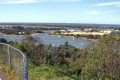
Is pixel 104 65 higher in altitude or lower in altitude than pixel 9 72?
lower

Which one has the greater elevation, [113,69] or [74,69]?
[113,69]

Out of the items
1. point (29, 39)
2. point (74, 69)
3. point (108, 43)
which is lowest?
point (74, 69)

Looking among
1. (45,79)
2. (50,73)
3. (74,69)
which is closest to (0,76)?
(45,79)

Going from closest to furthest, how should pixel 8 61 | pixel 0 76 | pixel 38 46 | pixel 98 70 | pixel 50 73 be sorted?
pixel 0 76 < pixel 8 61 < pixel 50 73 < pixel 98 70 < pixel 38 46

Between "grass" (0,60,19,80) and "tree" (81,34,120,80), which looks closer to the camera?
"grass" (0,60,19,80)

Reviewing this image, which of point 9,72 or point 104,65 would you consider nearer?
point 9,72

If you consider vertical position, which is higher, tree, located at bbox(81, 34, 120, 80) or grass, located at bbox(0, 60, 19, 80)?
grass, located at bbox(0, 60, 19, 80)

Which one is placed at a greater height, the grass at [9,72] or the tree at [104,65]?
the grass at [9,72]

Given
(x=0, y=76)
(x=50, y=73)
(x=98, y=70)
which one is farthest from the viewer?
(x=98, y=70)

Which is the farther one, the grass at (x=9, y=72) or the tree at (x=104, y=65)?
the tree at (x=104, y=65)

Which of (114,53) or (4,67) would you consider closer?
(4,67)

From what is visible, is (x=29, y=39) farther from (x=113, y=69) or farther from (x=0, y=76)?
(x=0, y=76)
